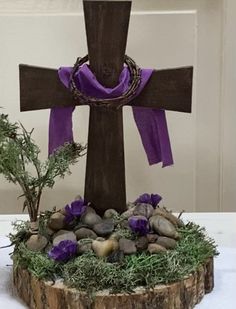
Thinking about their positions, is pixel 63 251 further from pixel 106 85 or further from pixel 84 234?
pixel 106 85

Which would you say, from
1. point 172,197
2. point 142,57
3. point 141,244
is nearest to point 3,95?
point 142,57

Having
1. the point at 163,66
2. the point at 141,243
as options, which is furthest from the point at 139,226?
the point at 163,66

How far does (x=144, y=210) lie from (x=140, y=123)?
0.37ft

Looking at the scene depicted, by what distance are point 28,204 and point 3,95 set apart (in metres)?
0.49

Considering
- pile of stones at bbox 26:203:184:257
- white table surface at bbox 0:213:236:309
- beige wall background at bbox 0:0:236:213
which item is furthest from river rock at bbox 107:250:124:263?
beige wall background at bbox 0:0:236:213

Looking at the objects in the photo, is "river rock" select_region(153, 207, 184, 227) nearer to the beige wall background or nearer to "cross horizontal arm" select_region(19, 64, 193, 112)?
"cross horizontal arm" select_region(19, 64, 193, 112)

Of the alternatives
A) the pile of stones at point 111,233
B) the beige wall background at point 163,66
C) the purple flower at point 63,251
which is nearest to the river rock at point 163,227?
the pile of stones at point 111,233

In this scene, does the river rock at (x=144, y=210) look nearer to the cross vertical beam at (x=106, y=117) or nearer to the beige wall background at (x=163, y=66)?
the cross vertical beam at (x=106, y=117)

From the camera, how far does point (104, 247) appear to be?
0.72 meters

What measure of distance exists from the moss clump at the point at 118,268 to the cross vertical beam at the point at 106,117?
11 cm

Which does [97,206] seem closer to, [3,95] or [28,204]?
[28,204]

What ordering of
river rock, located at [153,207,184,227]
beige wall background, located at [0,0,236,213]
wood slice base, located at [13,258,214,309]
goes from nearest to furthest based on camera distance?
1. wood slice base, located at [13,258,214,309]
2. river rock, located at [153,207,184,227]
3. beige wall background, located at [0,0,236,213]

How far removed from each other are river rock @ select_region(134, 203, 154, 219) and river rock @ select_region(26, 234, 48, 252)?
119 millimetres

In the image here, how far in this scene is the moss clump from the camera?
684mm
